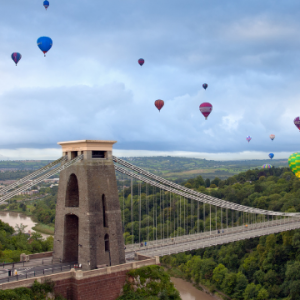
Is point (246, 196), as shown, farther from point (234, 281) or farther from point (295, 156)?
point (234, 281)

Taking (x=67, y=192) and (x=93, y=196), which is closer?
(x=93, y=196)

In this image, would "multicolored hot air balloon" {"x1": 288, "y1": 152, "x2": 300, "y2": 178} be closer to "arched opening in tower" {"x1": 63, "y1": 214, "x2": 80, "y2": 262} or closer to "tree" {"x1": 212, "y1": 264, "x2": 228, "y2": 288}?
"tree" {"x1": 212, "y1": 264, "x2": 228, "y2": 288}

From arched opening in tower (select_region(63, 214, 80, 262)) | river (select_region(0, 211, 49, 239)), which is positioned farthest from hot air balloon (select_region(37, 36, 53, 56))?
river (select_region(0, 211, 49, 239))

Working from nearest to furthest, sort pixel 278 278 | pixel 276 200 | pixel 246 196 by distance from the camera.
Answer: pixel 278 278
pixel 276 200
pixel 246 196

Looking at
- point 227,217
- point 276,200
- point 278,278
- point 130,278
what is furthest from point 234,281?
point 130,278

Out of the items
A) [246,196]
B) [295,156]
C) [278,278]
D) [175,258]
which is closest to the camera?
[278,278]

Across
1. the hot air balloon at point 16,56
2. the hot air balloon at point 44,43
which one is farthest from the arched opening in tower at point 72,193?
the hot air balloon at point 16,56

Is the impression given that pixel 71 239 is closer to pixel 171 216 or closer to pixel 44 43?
pixel 44 43

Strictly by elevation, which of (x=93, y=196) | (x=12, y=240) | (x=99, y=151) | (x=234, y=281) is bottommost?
(x=234, y=281)
